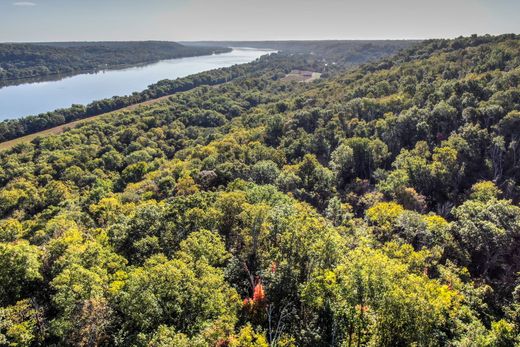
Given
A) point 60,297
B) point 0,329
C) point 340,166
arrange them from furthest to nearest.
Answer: point 340,166 → point 60,297 → point 0,329

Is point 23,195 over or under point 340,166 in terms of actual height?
under

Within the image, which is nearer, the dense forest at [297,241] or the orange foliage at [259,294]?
the dense forest at [297,241]

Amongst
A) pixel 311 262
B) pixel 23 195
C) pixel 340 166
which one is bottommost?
pixel 23 195

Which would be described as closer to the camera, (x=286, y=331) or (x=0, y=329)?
(x=0, y=329)

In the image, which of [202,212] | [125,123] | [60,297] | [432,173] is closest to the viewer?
[60,297]

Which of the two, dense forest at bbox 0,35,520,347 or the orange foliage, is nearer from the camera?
dense forest at bbox 0,35,520,347

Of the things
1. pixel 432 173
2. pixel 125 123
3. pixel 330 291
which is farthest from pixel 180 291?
pixel 125 123

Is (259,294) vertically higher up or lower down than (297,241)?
lower down

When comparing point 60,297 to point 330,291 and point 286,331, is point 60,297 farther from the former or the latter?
point 330,291
